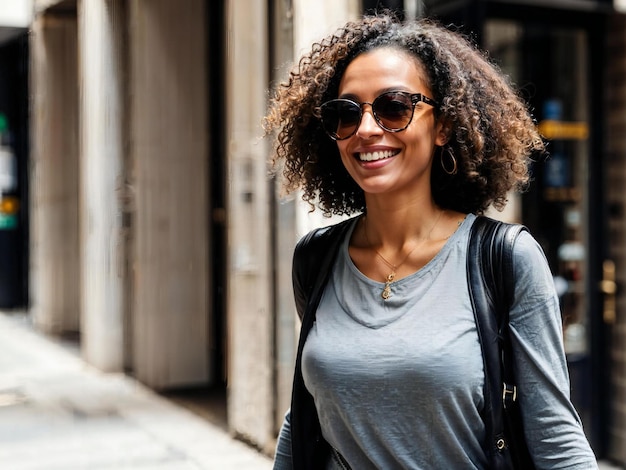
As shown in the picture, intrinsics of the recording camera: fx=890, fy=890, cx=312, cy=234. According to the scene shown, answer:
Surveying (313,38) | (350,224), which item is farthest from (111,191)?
(350,224)

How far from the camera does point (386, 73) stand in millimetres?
1935

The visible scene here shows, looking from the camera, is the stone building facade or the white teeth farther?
the stone building facade

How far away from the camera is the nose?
6.25 feet

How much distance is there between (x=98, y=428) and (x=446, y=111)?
518 cm

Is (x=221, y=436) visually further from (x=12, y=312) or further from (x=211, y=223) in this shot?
(x=12, y=312)

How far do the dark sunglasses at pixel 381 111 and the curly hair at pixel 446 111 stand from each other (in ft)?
0.27

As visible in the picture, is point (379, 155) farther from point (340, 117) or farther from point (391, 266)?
point (391, 266)

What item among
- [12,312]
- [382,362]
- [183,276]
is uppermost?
[382,362]

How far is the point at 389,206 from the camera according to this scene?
1.97 meters

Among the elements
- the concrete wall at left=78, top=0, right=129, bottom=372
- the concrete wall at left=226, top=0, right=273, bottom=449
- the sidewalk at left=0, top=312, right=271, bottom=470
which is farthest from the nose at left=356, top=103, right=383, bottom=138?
the concrete wall at left=78, top=0, right=129, bottom=372

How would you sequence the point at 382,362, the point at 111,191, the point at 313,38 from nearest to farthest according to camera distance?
the point at 382,362
the point at 313,38
the point at 111,191

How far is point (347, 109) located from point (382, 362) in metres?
0.56

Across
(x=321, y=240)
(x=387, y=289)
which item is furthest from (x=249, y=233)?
(x=387, y=289)

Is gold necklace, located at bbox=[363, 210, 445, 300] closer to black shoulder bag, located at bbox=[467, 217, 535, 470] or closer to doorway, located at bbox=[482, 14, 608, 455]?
black shoulder bag, located at bbox=[467, 217, 535, 470]
